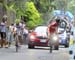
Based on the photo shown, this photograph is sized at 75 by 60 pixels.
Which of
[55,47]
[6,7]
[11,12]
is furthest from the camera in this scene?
[11,12]

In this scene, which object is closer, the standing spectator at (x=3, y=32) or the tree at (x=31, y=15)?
the standing spectator at (x=3, y=32)

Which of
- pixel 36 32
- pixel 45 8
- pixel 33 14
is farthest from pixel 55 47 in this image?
pixel 45 8

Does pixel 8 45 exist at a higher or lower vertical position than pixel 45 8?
lower

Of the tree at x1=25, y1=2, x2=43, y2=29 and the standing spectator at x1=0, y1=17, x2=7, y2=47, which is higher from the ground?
the tree at x1=25, y1=2, x2=43, y2=29

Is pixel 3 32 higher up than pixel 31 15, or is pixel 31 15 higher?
pixel 31 15

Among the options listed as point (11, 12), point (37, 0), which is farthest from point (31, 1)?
point (11, 12)

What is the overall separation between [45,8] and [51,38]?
1232 inches

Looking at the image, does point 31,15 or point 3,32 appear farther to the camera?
point 31,15

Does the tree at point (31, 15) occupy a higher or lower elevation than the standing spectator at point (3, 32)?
higher

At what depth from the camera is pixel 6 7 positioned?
3600cm

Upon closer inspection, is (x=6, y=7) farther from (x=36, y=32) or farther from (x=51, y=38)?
Result: (x=51, y=38)

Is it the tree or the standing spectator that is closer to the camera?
the standing spectator

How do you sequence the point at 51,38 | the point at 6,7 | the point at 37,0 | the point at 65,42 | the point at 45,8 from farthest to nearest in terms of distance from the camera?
the point at 45,8
the point at 37,0
the point at 6,7
the point at 65,42
the point at 51,38

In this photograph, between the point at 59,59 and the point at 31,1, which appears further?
the point at 31,1
